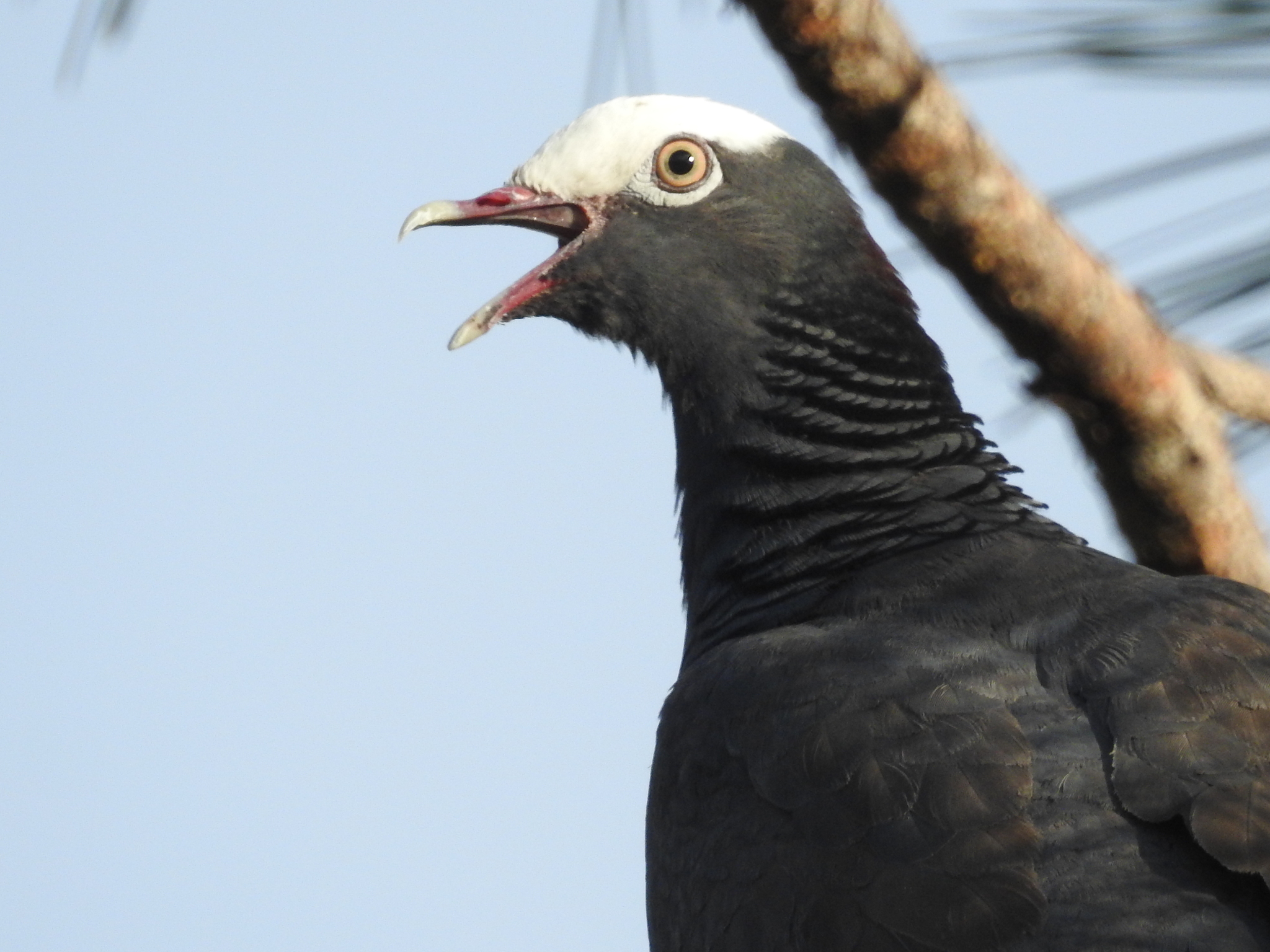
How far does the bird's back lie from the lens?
3.05 meters

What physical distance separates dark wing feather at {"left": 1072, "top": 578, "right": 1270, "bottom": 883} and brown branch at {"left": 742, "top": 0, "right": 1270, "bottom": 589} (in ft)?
1.99

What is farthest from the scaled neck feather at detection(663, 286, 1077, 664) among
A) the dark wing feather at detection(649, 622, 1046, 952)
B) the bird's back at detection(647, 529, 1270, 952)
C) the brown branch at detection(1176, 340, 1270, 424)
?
the brown branch at detection(1176, 340, 1270, 424)

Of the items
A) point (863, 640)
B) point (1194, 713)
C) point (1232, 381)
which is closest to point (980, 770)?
point (1194, 713)

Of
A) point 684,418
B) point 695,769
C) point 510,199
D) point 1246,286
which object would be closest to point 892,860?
point 695,769

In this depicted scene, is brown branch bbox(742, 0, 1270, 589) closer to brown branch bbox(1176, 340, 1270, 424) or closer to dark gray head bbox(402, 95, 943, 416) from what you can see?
brown branch bbox(1176, 340, 1270, 424)

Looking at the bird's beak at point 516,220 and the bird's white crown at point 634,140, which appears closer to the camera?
the bird's white crown at point 634,140

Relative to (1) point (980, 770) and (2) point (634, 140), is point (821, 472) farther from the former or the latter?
(1) point (980, 770)

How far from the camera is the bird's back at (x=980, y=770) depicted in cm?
305

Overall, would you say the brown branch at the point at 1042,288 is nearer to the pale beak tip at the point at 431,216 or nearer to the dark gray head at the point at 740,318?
the dark gray head at the point at 740,318

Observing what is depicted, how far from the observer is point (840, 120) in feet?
12.2

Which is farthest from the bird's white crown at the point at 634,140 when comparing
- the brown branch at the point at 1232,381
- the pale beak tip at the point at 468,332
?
the brown branch at the point at 1232,381

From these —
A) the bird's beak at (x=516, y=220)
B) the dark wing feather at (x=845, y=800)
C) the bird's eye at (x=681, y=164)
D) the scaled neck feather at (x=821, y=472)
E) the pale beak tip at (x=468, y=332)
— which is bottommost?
the dark wing feather at (x=845, y=800)

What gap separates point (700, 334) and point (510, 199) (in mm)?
612

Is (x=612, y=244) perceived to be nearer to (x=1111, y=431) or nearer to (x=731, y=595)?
(x=731, y=595)
